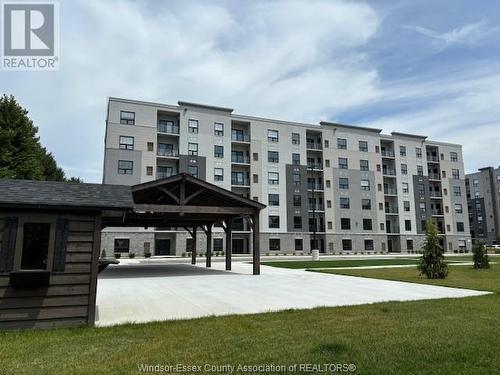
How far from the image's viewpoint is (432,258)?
642 inches

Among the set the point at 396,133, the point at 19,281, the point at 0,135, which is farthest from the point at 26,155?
the point at 396,133

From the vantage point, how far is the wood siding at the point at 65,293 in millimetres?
7109

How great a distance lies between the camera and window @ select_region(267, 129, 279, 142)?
53.6m

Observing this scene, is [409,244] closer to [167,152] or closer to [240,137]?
[240,137]

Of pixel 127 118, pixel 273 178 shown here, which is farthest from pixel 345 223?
pixel 127 118

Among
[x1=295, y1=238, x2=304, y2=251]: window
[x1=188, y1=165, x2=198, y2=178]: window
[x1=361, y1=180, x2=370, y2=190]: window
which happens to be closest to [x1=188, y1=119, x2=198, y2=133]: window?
[x1=188, y1=165, x2=198, y2=178]: window

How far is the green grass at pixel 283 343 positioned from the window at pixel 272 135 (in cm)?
4635

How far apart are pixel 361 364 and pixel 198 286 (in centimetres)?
992

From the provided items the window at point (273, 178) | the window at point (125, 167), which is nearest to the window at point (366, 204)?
the window at point (273, 178)

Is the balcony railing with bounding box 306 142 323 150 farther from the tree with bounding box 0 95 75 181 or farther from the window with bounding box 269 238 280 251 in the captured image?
the tree with bounding box 0 95 75 181

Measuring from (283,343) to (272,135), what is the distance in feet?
161

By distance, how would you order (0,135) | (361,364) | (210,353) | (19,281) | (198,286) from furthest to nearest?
(0,135) → (198,286) → (19,281) → (210,353) → (361,364)

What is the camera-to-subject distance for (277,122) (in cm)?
5438

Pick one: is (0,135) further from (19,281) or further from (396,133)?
(396,133)
